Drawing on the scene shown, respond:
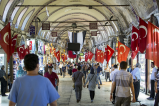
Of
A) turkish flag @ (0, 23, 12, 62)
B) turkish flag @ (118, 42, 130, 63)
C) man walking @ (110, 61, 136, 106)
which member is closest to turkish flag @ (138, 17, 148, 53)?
man walking @ (110, 61, 136, 106)

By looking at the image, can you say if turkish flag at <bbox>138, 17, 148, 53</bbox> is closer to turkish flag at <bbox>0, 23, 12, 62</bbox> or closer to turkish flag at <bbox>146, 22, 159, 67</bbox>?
turkish flag at <bbox>146, 22, 159, 67</bbox>

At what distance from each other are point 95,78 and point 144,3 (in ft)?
16.9

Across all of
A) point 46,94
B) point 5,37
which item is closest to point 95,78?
point 5,37

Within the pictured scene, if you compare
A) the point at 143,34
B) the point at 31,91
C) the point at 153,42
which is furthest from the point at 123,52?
the point at 31,91

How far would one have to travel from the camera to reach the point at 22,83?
241 cm

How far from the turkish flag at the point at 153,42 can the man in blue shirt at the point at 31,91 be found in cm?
478

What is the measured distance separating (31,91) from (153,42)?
528cm

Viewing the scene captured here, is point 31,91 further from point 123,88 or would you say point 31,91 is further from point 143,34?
point 143,34

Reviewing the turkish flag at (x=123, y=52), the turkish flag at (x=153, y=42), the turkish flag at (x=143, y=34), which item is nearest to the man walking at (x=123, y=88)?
the turkish flag at (x=153, y=42)

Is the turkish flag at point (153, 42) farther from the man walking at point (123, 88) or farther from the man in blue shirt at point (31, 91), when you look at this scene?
the man in blue shirt at point (31, 91)

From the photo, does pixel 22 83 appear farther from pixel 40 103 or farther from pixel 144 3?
pixel 144 3

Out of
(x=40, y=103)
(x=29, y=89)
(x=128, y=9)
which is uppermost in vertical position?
(x=128, y=9)

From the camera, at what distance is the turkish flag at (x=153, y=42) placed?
644 centimetres

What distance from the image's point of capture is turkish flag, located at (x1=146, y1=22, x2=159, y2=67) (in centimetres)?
644
